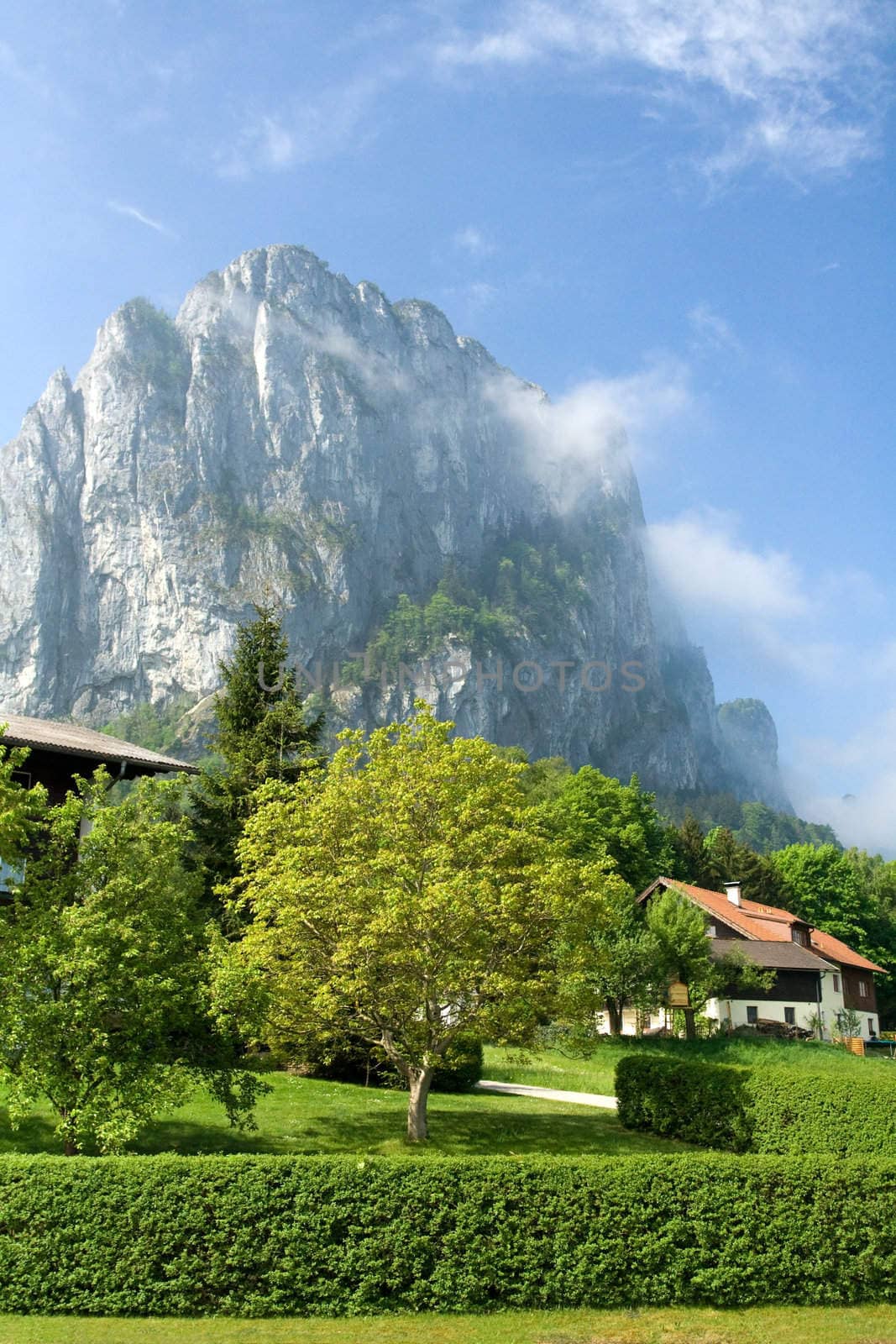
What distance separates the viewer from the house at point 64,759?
87.9 feet

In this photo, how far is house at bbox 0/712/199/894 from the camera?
87.9 feet

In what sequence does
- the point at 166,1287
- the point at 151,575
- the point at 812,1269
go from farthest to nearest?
the point at 151,575
the point at 812,1269
the point at 166,1287

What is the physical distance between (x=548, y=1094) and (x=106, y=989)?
19868mm

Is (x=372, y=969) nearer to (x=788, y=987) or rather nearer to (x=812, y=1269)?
(x=812, y=1269)

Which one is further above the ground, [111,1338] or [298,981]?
[298,981]

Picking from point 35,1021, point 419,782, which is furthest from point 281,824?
point 35,1021

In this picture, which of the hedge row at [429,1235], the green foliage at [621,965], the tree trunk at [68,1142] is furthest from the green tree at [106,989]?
the green foliage at [621,965]

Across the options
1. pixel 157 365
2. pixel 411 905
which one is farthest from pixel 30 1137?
pixel 157 365

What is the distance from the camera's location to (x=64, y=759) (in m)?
28.5

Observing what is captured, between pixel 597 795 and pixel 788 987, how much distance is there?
16327 millimetres

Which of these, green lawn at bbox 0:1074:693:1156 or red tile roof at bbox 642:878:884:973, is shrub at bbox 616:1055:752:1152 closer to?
green lawn at bbox 0:1074:693:1156

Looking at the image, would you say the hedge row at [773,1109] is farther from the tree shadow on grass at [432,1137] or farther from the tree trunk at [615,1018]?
the tree trunk at [615,1018]

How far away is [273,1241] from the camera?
1112 centimetres

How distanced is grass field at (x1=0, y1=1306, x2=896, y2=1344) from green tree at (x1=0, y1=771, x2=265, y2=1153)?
138 inches
